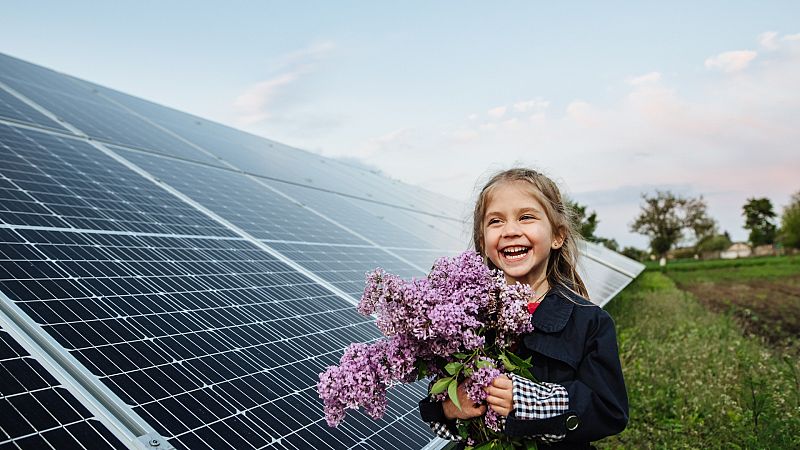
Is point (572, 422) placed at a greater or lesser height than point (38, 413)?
greater

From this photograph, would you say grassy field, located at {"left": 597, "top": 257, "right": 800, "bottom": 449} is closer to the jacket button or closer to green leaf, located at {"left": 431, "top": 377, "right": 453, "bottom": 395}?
the jacket button

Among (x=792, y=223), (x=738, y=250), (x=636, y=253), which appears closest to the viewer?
(x=792, y=223)

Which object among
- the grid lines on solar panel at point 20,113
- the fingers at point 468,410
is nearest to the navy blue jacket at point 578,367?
the fingers at point 468,410

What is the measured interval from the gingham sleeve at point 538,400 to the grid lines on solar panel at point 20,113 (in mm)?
7089

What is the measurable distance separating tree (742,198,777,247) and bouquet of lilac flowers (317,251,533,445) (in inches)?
4999

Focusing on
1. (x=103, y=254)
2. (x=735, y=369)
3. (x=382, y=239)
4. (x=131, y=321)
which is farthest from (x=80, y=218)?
(x=735, y=369)

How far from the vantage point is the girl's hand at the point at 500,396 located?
2.46 metres

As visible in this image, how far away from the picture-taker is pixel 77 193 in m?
5.59

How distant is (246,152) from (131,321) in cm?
1120

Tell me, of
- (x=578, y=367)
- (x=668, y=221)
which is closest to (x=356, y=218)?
(x=578, y=367)

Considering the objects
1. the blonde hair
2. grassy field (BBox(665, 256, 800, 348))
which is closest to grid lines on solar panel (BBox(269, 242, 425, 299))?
the blonde hair

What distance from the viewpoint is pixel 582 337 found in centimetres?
276

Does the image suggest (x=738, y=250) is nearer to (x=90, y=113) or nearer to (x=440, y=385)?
(x=90, y=113)

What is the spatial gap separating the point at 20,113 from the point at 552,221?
739cm
